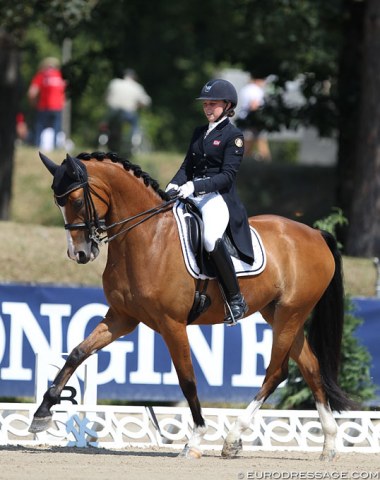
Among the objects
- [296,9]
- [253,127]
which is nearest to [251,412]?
[296,9]

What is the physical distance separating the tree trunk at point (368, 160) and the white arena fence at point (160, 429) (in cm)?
537

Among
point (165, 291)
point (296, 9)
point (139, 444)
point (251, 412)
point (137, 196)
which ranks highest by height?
point (296, 9)

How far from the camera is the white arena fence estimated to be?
32.3 ft

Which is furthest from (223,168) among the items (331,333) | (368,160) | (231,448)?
(368,160)

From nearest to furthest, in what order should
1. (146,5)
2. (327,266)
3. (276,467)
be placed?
1. (276,467)
2. (327,266)
3. (146,5)

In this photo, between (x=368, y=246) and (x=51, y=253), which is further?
(x=368, y=246)

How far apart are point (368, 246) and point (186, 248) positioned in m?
7.29

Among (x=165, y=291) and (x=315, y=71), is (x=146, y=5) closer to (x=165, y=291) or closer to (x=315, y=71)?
(x=315, y=71)

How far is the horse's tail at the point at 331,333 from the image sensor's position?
9773mm

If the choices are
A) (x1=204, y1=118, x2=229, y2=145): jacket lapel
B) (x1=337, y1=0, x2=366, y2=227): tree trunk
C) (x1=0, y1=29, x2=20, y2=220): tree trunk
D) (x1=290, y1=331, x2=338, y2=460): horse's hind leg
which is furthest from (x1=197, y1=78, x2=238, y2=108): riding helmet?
(x1=0, y1=29, x2=20, y2=220): tree trunk

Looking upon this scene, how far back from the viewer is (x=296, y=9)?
17.0 meters

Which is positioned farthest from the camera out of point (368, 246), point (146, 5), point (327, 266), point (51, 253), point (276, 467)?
point (146, 5)

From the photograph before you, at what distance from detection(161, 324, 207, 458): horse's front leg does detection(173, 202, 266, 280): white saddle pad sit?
47 centimetres

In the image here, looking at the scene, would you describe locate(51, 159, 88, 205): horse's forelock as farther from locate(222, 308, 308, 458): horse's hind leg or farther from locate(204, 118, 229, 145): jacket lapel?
locate(222, 308, 308, 458): horse's hind leg
